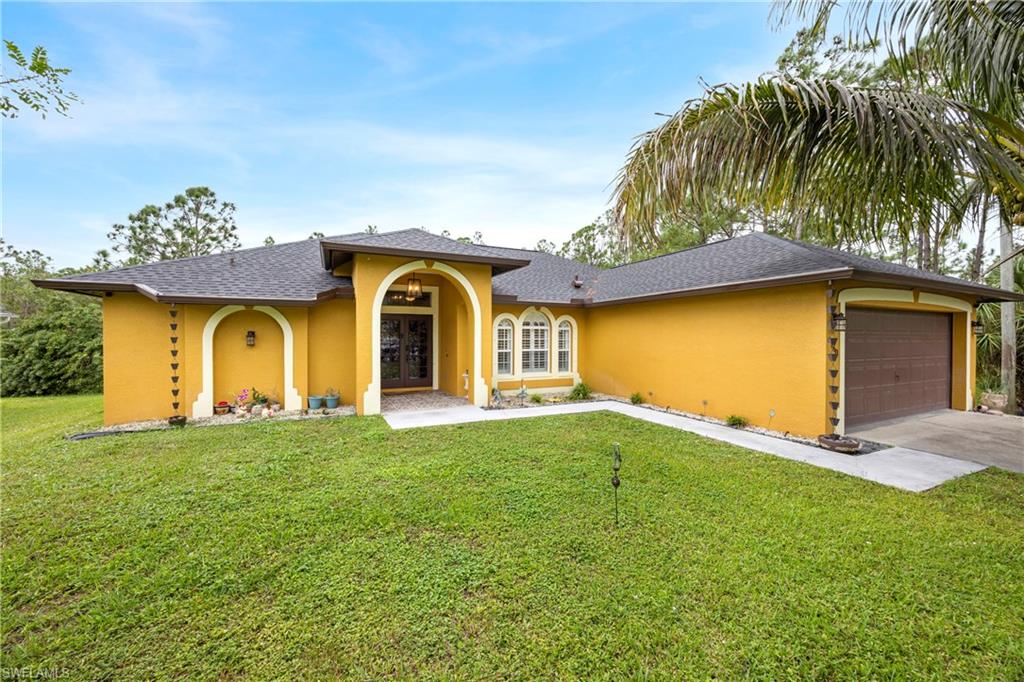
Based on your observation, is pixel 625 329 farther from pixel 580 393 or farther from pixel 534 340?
pixel 534 340

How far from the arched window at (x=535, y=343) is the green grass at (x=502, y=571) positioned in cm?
722

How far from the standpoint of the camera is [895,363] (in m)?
8.97

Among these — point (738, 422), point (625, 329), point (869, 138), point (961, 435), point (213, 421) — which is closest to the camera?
point (869, 138)

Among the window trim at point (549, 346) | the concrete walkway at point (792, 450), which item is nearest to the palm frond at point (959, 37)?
the concrete walkway at point (792, 450)

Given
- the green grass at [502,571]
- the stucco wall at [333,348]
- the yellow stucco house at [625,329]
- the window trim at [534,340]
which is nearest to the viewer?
the green grass at [502,571]

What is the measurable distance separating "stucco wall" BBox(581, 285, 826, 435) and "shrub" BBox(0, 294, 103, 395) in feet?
61.1

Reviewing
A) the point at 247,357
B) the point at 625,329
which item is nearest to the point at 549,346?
the point at 625,329

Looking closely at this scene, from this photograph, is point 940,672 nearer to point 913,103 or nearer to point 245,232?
point 913,103

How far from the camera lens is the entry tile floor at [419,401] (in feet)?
32.9

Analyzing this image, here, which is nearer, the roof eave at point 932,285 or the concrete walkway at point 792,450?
the concrete walkway at point 792,450

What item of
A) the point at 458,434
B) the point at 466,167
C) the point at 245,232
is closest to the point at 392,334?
the point at 458,434

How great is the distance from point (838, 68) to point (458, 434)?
18014 mm

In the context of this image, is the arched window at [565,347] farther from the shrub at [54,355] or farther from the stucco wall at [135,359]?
the shrub at [54,355]

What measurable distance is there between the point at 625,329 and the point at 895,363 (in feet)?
20.1
